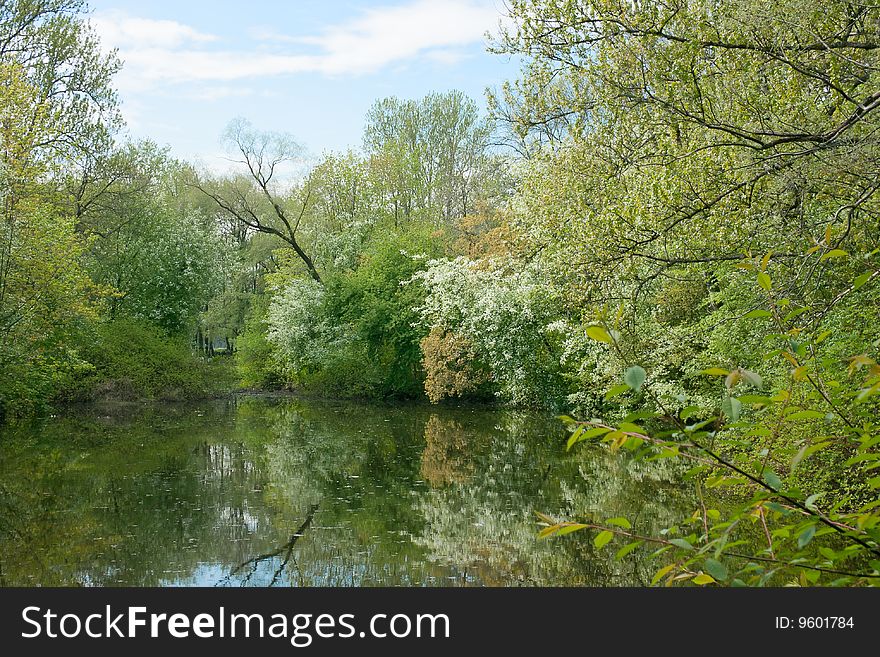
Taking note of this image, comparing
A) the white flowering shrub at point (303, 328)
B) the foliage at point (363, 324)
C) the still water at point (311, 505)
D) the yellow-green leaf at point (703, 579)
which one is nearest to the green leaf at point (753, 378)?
the yellow-green leaf at point (703, 579)

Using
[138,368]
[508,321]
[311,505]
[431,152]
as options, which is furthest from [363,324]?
[311,505]

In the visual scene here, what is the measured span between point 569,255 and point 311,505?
5.47 metres

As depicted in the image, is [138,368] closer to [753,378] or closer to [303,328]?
[303,328]

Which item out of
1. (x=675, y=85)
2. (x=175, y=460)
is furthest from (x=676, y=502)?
(x=175, y=460)

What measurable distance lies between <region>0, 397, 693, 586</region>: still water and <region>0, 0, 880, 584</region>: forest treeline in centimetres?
139

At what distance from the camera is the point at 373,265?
3397 cm

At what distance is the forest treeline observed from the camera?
12.8ft

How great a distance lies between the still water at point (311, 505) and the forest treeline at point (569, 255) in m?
1.39

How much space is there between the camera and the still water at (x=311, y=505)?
8.97 metres

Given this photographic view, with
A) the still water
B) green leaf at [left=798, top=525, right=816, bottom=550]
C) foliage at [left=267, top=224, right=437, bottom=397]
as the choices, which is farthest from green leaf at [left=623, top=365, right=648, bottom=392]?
foliage at [left=267, top=224, right=437, bottom=397]

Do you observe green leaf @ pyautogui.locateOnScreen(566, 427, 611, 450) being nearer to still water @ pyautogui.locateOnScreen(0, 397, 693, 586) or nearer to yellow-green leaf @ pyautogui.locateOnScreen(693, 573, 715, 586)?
yellow-green leaf @ pyautogui.locateOnScreen(693, 573, 715, 586)

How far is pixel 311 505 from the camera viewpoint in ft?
42.4

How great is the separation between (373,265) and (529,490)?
21.1 m
